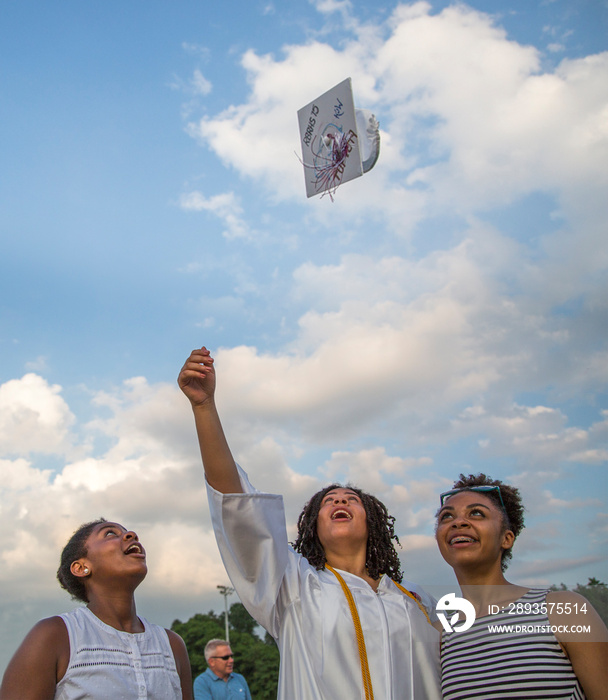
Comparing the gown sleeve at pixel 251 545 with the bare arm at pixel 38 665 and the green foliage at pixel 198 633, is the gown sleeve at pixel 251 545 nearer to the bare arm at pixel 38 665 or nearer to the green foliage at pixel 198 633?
the bare arm at pixel 38 665

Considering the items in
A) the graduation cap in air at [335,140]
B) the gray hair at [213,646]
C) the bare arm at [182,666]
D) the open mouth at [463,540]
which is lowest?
the bare arm at [182,666]

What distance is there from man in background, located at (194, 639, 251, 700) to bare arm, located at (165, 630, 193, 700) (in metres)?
4.30

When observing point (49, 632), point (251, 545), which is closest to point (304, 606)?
point (251, 545)

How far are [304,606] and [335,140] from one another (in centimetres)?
385

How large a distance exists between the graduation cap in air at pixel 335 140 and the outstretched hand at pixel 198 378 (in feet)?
9.35

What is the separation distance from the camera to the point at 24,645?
293 centimetres

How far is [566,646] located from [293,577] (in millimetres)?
1180

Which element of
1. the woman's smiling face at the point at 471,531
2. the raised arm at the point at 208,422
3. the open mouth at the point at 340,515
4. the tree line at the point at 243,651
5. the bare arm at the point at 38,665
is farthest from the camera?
the tree line at the point at 243,651

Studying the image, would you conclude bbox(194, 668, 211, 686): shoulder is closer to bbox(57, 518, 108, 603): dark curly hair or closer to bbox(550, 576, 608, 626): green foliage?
bbox(57, 518, 108, 603): dark curly hair

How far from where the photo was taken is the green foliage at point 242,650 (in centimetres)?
3753

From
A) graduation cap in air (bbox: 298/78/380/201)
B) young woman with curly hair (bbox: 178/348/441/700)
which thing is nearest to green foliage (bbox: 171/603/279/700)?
graduation cap in air (bbox: 298/78/380/201)

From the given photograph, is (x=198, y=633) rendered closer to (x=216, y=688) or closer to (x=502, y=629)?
(x=216, y=688)

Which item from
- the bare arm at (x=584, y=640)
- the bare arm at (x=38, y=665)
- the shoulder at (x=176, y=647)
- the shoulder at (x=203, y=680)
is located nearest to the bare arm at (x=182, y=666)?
the shoulder at (x=176, y=647)

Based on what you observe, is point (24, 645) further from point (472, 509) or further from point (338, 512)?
point (472, 509)
